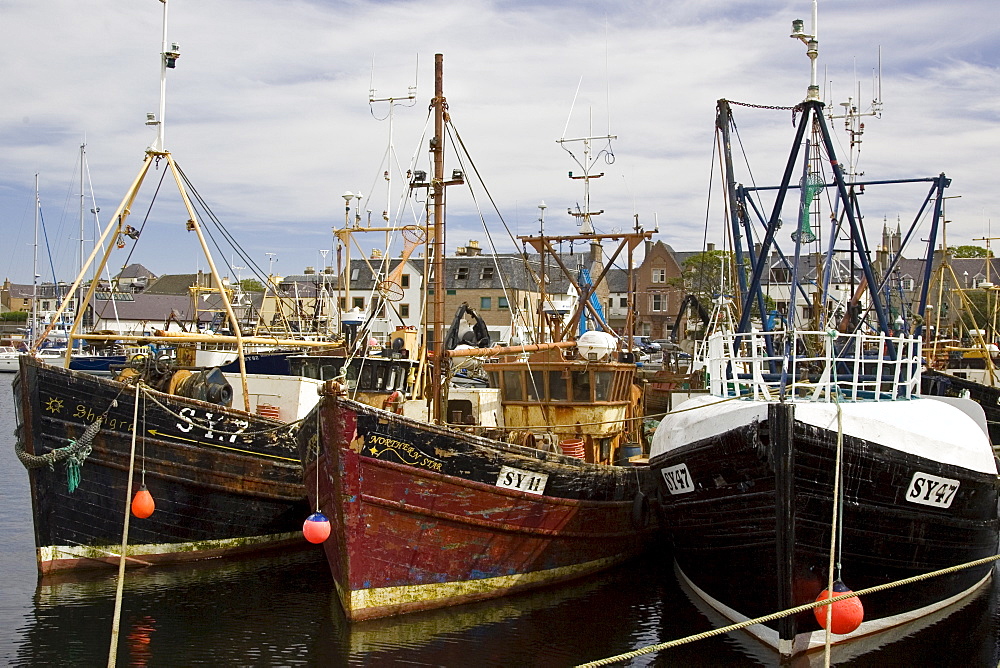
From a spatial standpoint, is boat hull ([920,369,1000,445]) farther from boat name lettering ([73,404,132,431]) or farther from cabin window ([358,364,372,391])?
boat name lettering ([73,404,132,431])

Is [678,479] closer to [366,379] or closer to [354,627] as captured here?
[354,627]

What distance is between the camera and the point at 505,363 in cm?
1789

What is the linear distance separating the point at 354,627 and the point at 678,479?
15.8 ft

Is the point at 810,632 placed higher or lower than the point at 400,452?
lower

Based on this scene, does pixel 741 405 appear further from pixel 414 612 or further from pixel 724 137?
pixel 724 137

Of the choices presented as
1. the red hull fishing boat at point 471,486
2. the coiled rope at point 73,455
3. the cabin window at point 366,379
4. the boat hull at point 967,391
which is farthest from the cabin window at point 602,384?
the boat hull at point 967,391

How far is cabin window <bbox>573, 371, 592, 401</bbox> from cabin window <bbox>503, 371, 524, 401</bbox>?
0.96 metres

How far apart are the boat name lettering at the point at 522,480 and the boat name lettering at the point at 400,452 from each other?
1.04 meters

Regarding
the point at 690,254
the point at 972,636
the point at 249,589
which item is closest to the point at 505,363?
the point at 249,589

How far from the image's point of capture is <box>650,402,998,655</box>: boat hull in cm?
1130

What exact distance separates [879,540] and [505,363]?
25.5 ft

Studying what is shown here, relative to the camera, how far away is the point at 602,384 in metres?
17.4

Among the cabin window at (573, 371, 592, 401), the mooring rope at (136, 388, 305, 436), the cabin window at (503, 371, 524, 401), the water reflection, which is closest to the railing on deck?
the cabin window at (573, 371, 592, 401)

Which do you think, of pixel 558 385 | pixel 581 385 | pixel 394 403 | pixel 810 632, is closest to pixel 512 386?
pixel 558 385
